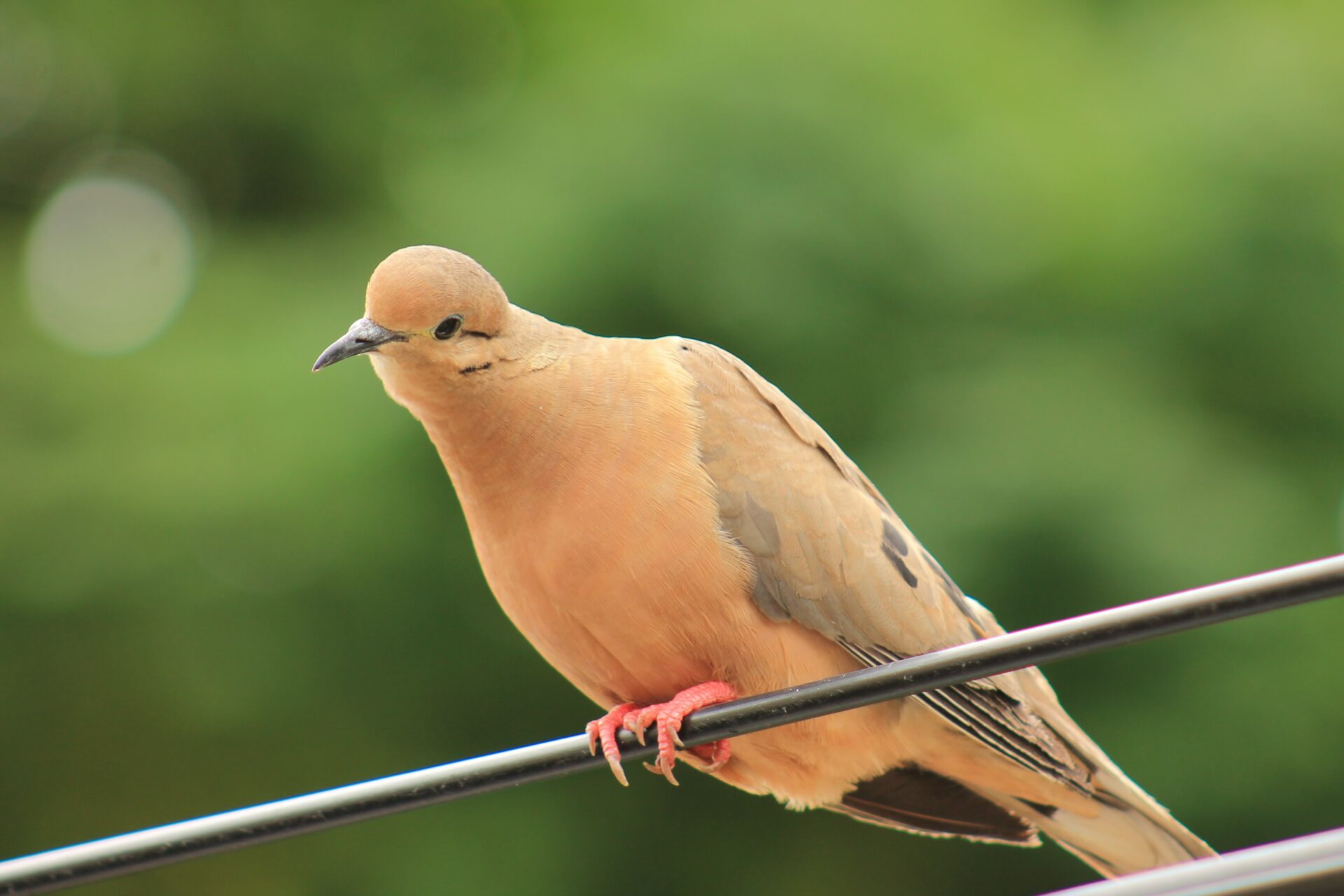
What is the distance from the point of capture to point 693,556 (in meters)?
2.59

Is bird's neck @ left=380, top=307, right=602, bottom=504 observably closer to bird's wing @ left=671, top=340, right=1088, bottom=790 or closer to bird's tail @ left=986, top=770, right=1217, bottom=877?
bird's wing @ left=671, top=340, right=1088, bottom=790

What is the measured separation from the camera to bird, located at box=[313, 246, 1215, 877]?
2.59 metres

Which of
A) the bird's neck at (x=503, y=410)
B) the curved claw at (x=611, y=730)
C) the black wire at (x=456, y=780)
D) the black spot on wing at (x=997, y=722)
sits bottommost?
the black spot on wing at (x=997, y=722)

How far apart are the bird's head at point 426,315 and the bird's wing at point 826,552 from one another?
482mm

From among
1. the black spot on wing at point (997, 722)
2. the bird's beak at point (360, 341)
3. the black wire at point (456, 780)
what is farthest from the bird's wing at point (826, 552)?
the black wire at point (456, 780)

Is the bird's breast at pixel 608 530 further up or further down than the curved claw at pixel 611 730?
further up

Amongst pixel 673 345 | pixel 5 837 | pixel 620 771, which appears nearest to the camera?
pixel 620 771

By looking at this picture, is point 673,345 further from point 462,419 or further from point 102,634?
point 102,634

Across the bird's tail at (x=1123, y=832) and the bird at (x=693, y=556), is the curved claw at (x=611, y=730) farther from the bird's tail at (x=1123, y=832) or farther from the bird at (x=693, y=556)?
the bird's tail at (x=1123, y=832)

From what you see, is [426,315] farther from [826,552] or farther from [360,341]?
[826,552]

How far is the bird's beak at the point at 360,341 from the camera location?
261 cm

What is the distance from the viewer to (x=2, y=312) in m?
5.74

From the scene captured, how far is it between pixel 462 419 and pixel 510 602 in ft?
1.31

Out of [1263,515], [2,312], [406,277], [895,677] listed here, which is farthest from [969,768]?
[2,312]
